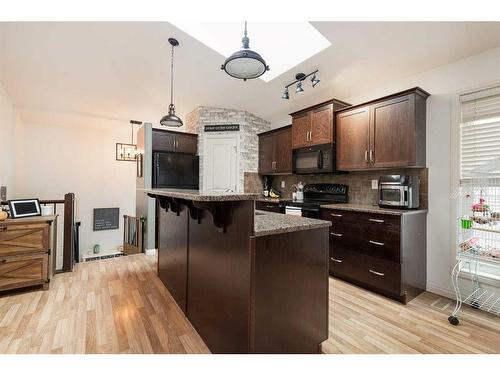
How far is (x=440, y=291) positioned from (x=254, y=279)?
258 cm

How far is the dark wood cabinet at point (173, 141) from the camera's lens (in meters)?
4.41

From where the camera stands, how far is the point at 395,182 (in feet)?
8.71

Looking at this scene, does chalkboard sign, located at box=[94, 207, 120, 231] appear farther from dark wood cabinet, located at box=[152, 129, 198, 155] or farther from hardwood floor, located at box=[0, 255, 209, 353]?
hardwood floor, located at box=[0, 255, 209, 353]

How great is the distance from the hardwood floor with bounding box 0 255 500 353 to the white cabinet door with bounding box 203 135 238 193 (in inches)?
91.8

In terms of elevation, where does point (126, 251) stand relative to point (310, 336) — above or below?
below

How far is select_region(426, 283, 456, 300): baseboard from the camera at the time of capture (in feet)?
8.28

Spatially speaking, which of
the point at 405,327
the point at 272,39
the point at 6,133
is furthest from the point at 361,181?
the point at 6,133

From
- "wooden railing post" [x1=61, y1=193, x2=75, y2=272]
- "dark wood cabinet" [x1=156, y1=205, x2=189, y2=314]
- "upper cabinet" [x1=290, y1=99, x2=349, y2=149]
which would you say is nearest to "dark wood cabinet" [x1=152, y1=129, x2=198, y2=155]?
"wooden railing post" [x1=61, y1=193, x2=75, y2=272]

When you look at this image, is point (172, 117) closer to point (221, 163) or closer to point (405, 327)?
point (221, 163)

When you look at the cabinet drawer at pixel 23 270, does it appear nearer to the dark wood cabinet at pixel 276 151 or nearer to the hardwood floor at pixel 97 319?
the hardwood floor at pixel 97 319

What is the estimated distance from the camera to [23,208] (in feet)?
9.39
